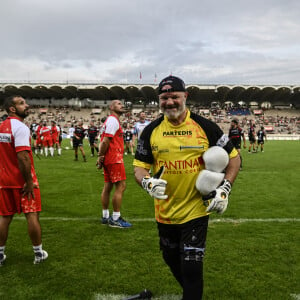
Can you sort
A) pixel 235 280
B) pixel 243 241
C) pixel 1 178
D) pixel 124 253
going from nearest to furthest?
1. pixel 235 280
2. pixel 1 178
3. pixel 124 253
4. pixel 243 241

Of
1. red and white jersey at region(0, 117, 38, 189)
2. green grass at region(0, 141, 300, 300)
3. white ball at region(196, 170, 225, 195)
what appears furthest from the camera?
red and white jersey at region(0, 117, 38, 189)

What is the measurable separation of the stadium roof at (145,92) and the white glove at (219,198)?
59.4m

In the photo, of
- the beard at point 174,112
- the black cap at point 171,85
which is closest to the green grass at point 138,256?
the beard at point 174,112

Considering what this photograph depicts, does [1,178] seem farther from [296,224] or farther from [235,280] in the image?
[296,224]

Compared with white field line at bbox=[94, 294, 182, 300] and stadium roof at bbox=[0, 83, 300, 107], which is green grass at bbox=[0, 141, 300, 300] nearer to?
white field line at bbox=[94, 294, 182, 300]

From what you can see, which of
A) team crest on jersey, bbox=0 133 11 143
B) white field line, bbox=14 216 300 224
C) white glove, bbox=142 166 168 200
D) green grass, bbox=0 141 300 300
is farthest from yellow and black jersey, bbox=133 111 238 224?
white field line, bbox=14 216 300 224

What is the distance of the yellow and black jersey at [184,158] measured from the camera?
2988 millimetres

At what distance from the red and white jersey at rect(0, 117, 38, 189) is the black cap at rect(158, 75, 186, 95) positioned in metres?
1.98

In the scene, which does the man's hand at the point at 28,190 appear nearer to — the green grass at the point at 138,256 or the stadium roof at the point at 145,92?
the green grass at the point at 138,256

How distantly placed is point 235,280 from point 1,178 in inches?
127

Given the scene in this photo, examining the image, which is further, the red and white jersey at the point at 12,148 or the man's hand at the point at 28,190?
the man's hand at the point at 28,190

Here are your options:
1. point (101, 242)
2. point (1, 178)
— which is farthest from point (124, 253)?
point (1, 178)

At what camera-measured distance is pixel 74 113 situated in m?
67.1

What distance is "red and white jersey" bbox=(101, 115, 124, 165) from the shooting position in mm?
5930
